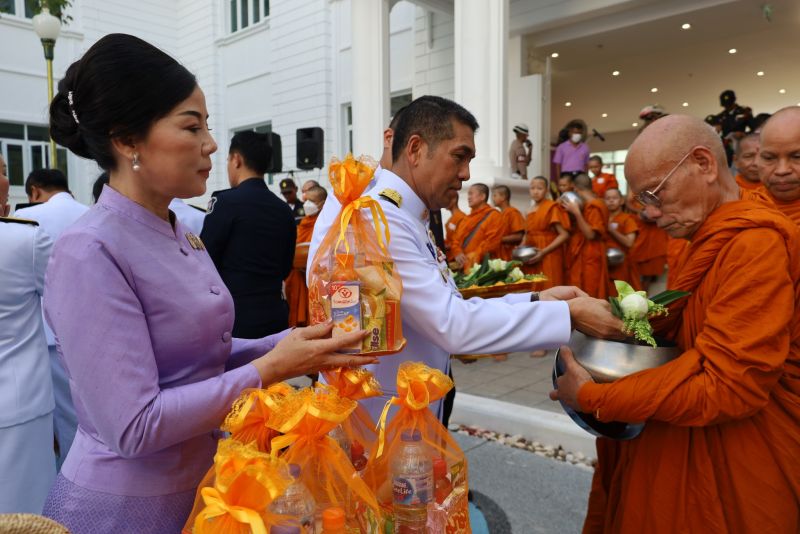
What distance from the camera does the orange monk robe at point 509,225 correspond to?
7.30 meters

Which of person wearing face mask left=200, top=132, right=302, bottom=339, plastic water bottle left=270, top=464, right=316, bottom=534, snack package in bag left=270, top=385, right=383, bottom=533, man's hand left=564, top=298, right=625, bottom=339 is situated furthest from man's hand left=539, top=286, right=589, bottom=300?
person wearing face mask left=200, top=132, right=302, bottom=339

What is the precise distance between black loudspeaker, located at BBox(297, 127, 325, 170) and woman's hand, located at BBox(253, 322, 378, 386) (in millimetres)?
10888

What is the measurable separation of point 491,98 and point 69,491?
789 centimetres

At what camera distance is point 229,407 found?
1137 mm

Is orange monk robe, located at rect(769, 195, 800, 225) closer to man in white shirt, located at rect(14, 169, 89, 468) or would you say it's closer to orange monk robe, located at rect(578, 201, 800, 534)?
orange monk robe, located at rect(578, 201, 800, 534)

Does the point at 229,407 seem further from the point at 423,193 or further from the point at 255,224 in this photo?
the point at 255,224

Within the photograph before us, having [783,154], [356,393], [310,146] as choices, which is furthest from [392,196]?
[310,146]

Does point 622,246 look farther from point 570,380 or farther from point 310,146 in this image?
point 310,146

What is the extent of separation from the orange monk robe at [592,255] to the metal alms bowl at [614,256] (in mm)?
90

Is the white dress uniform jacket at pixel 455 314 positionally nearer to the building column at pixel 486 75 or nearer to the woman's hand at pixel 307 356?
the woman's hand at pixel 307 356

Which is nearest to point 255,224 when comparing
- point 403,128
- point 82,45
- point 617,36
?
point 403,128

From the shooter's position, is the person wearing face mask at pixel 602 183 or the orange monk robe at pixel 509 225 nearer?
the orange monk robe at pixel 509 225

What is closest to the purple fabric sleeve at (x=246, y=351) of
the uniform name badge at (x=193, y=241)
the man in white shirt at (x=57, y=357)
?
the uniform name badge at (x=193, y=241)

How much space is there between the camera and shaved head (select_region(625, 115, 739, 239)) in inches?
61.8
